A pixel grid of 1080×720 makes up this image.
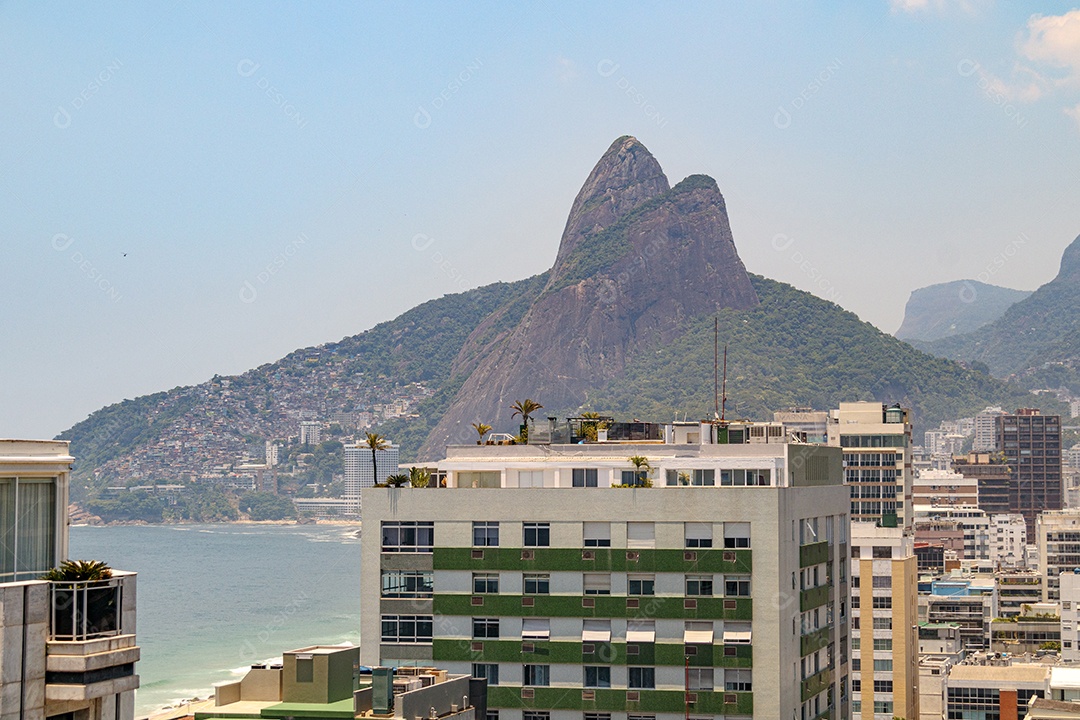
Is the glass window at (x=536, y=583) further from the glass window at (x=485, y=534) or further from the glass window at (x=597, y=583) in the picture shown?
the glass window at (x=485, y=534)

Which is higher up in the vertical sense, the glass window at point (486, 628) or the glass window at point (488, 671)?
the glass window at point (486, 628)

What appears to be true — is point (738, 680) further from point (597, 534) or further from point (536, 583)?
point (536, 583)

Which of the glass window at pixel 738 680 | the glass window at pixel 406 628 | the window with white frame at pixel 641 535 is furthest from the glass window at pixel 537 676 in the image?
the glass window at pixel 738 680

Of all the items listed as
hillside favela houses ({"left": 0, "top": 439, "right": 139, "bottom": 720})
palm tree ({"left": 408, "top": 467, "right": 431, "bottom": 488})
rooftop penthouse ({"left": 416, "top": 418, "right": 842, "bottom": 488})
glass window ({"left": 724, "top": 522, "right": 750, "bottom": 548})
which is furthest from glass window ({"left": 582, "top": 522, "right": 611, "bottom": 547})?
hillside favela houses ({"left": 0, "top": 439, "right": 139, "bottom": 720})

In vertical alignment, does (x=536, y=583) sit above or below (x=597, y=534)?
below

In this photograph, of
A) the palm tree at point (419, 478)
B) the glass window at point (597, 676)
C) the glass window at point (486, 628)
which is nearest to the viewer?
the glass window at point (597, 676)

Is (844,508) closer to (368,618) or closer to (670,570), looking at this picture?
(670,570)

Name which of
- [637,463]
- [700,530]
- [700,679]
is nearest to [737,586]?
[700,530]
